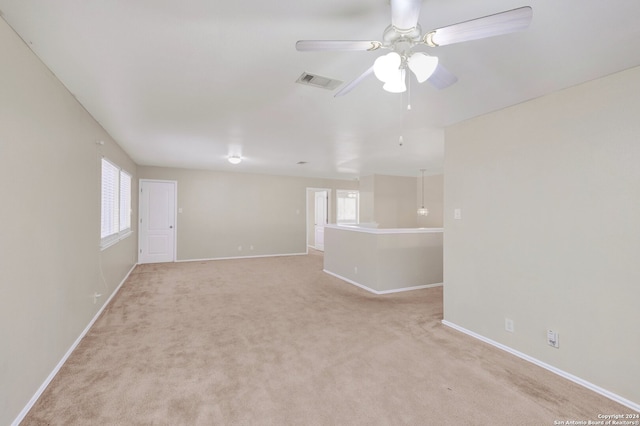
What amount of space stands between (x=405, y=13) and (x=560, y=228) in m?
2.22

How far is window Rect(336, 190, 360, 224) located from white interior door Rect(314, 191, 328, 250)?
42cm

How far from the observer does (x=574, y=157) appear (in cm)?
231

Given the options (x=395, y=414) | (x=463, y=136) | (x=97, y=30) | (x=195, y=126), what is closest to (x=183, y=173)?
(x=195, y=126)

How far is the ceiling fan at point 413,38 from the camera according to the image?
1.15 meters

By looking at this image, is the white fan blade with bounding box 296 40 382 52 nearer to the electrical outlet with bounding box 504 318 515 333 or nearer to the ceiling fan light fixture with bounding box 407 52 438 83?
the ceiling fan light fixture with bounding box 407 52 438 83

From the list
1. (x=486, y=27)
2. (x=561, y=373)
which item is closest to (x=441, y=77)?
(x=486, y=27)

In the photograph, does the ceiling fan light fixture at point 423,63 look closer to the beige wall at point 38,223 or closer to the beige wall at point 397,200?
the beige wall at point 38,223

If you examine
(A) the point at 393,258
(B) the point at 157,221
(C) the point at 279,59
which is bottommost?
(A) the point at 393,258

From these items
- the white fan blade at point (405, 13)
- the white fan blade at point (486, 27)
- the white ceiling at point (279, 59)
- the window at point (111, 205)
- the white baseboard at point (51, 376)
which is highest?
the white ceiling at point (279, 59)

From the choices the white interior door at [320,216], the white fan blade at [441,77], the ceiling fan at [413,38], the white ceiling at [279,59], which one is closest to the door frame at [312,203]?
the white interior door at [320,216]

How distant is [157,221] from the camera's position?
6883 mm

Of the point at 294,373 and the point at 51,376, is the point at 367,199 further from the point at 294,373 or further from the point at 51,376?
the point at 51,376

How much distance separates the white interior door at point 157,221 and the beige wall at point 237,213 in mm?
163

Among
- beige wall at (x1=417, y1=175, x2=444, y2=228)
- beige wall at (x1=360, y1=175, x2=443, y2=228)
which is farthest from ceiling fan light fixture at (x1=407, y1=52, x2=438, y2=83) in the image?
beige wall at (x1=417, y1=175, x2=444, y2=228)
